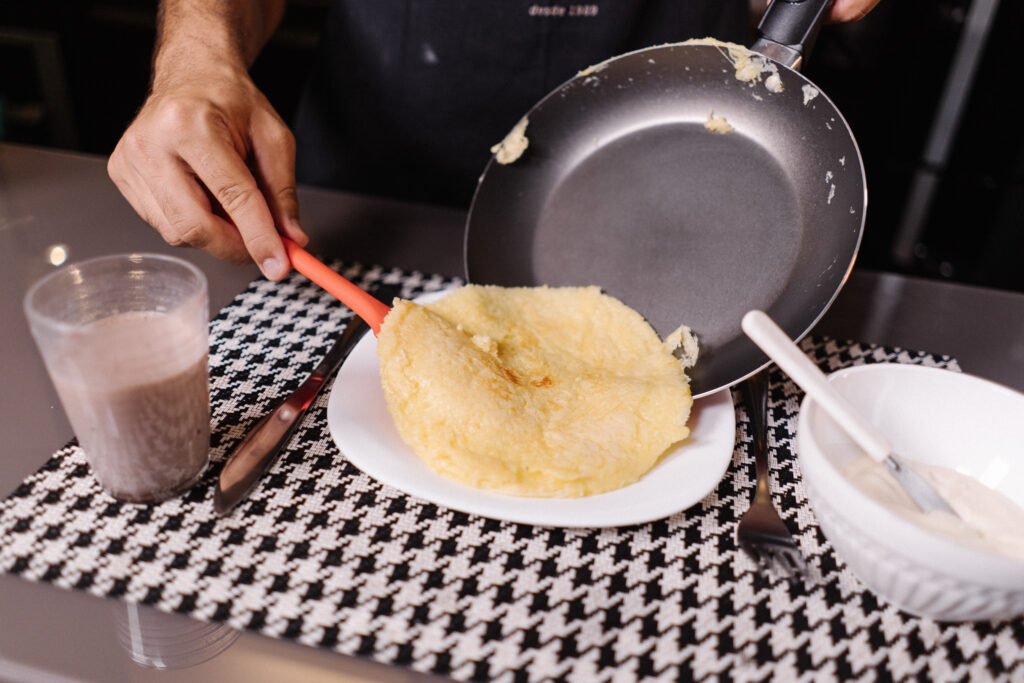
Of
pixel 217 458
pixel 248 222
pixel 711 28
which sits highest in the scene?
pixel 711 28

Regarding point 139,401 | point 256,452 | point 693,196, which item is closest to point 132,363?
point 139,401

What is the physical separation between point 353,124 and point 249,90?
0.55 metres

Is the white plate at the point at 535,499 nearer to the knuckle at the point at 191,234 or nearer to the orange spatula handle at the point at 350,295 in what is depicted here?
the orange spatula handle at the point at 350,295

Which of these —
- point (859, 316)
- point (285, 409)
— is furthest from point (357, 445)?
point (859, 316)

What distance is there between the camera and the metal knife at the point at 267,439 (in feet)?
2.40

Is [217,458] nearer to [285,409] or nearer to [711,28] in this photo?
[285,409]

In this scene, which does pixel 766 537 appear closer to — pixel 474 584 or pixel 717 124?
pixel 474 584

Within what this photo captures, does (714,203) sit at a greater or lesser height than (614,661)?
greater

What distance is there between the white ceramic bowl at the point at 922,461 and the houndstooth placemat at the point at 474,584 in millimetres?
58

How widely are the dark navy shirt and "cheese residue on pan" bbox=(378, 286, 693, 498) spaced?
0.67 metres

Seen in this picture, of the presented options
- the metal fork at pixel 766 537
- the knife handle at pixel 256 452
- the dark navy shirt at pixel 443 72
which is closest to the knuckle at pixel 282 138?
the knife handle at pixel 256 452

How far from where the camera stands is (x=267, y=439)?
798mm

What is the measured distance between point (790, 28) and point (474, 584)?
0.77m

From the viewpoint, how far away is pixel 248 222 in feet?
2.97
